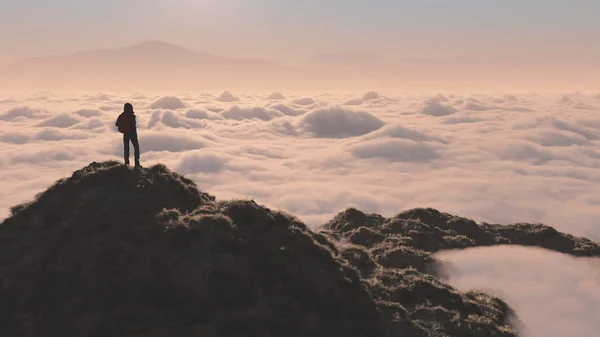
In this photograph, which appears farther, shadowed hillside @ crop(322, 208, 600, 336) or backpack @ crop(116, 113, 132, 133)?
shadowed hillside @ crop(322, 208, 600, 336)

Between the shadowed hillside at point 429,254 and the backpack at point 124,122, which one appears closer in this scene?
the backpack at point 124,122

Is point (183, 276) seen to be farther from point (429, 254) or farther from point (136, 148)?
point (429, 254)

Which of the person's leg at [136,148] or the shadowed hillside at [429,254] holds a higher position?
the person's leg at [136,148]

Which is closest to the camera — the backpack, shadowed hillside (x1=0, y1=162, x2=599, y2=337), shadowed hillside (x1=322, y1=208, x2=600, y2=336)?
shadowed hillside (x1=0, y1=162, x2=599, y2=337)

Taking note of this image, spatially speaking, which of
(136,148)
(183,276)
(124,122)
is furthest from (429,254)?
(124,122)

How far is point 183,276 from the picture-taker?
901 inches

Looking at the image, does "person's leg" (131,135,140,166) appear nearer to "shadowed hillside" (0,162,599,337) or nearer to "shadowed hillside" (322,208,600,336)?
"shadowed hillside" (0,162,599,337)

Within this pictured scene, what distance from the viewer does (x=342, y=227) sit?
2552 inches

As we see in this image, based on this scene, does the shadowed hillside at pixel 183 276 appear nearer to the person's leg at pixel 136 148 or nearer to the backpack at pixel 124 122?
the person's leg at pixel 136 148

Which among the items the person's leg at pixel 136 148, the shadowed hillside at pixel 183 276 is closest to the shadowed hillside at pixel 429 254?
the shadowed hillside at pixel 183 276

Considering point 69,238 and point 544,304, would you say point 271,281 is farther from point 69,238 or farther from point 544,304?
point 544,304

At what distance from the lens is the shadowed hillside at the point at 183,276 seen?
21.2 meters

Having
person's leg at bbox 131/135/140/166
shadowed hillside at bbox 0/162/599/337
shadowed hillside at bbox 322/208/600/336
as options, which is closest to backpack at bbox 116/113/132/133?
person's leg at bbox 131/135/140/166

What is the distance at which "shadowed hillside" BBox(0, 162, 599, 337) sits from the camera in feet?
69.6
